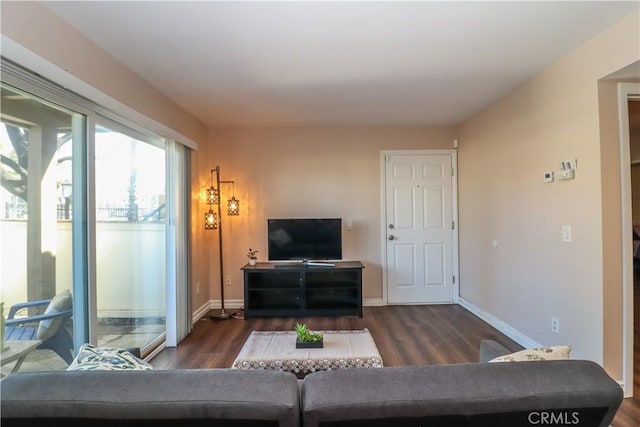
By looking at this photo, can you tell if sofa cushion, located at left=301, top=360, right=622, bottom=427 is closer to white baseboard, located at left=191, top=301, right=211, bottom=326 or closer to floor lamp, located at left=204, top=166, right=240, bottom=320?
white baseboard, located at left=191, top=301, right=211, bottom=326

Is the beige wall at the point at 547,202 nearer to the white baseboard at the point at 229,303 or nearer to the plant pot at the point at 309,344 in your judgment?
the plant pot at the point at 309,344

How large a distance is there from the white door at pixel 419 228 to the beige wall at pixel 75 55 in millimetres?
3008

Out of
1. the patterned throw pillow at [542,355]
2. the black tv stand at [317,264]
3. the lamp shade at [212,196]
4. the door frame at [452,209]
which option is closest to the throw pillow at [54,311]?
the lamp shade at [212,196]

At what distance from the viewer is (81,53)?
1.96 metres

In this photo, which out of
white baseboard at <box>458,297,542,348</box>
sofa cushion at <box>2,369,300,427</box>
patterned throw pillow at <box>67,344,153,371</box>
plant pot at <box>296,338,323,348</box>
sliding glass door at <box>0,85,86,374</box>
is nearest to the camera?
sofa cushion at <box>2,369,300,427</box>

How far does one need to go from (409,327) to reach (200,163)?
326cm

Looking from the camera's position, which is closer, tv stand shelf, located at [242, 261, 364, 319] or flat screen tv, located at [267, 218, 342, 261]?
tv stand shelf, located at [242, 261, 364, 319]

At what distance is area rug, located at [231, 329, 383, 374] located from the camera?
2135mm

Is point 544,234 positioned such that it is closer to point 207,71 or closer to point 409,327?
point 409,327

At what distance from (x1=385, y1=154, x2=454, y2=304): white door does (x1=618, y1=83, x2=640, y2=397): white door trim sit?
2.25 m

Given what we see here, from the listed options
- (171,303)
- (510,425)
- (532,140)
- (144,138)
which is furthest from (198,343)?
(532,140)

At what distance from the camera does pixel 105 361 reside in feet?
4.00

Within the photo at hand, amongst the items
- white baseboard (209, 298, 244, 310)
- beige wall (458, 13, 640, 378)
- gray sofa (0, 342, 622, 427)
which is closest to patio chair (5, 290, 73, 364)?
gray sofa (0, 342, 622, 427)

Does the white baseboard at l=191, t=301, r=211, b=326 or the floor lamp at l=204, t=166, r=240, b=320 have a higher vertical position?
the floor lamp at l=204, t=166, r=240, b=320
